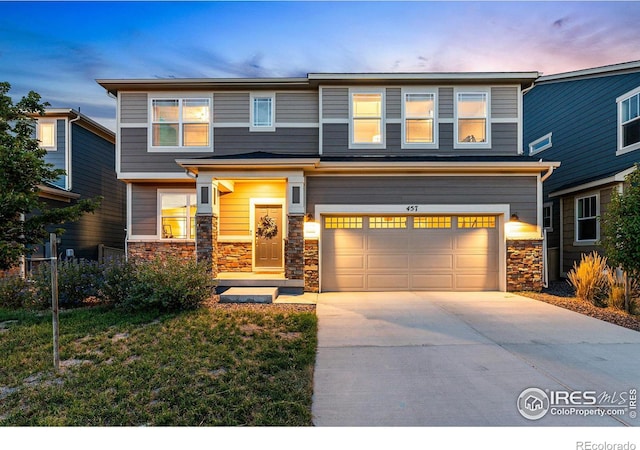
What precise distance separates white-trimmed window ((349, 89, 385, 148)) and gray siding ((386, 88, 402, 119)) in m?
0.17

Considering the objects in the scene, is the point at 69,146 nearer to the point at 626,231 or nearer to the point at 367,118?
the point at 367,118

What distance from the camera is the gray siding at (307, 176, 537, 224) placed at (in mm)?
9180

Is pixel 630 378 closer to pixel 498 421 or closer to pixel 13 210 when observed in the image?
pixel 498 421

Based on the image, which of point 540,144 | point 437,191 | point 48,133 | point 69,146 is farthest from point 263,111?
point 540,144

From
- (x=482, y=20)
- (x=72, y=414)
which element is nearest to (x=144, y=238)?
(x=72, y=414)

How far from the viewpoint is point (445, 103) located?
9953mm

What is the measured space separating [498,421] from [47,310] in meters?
8.09

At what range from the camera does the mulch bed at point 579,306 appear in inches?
241

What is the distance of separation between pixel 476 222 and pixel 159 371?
Answer: 835 centimetres

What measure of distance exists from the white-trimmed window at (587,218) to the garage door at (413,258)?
3.76m

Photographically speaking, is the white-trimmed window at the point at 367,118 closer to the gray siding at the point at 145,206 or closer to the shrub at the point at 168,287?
the gray siding at the point at 145,206

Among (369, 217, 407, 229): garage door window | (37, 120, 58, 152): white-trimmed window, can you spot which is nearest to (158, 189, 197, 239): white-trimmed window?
(37, 120, 58, 152): white-trimmed window

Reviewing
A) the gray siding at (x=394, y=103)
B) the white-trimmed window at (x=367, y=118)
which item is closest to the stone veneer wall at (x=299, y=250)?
the white-trimmed window at (x=367, y=118)

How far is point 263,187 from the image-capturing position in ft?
33.5
